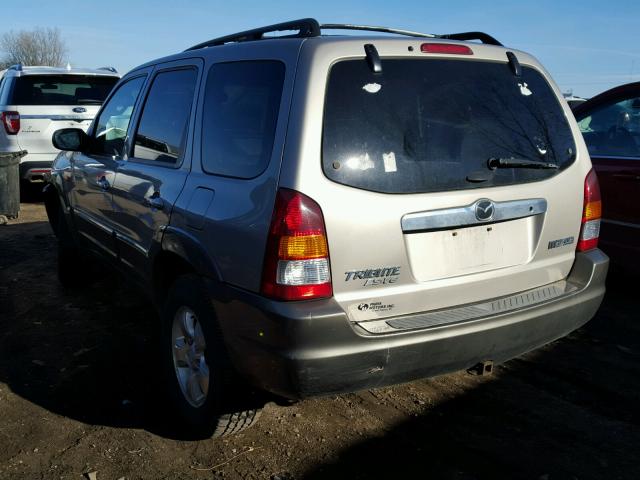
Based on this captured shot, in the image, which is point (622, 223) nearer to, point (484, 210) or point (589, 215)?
point (589, 215)

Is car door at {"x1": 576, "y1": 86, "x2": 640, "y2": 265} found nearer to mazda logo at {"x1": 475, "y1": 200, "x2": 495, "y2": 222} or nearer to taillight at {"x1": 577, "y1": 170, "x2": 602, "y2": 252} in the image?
taillight at {"x1": 577, "y1": 170, "x2": 602, "y2": 252}

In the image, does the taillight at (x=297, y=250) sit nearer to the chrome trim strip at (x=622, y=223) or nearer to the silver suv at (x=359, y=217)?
the silver suv at (x=359, y=217)

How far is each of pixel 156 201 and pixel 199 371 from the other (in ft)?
3.00

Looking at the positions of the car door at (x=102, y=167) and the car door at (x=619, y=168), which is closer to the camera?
the car door at (x=102, y=167)

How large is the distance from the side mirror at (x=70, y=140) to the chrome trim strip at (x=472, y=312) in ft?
9.98

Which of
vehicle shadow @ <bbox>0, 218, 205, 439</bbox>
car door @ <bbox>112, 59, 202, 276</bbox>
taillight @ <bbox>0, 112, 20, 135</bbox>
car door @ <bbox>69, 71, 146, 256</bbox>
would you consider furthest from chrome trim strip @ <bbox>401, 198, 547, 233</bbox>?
taillight @ <bbox>0, 112, 20, 135</bbox>

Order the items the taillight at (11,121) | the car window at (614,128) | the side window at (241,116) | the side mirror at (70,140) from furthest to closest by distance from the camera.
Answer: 1. the taillight at (11,121)
2. the car window at (614,128)
3. the side mirror at (70,140)
4. the side window at (241,116)

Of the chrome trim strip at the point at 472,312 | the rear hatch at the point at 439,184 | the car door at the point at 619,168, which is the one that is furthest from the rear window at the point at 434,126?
the car door at the point at 619,168

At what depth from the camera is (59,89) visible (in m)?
9.32

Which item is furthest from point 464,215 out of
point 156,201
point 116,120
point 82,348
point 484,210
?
point 82,348

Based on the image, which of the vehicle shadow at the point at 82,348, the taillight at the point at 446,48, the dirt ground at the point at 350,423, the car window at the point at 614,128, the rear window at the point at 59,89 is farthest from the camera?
the rear window at the point at 59,89

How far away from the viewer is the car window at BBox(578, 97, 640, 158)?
5.11 meters

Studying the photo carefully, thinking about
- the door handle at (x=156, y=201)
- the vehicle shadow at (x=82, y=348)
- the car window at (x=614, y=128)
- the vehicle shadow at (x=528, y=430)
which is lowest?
the vehicle shadow at (x=82, y=348)

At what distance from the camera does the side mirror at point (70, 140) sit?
4660 millimetres
